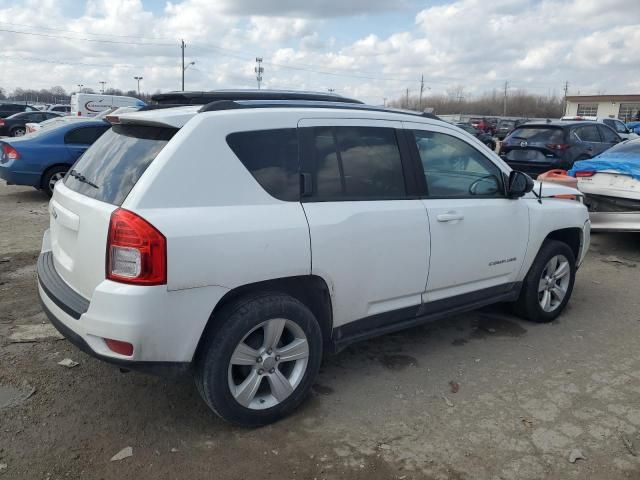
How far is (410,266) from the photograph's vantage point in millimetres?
3641

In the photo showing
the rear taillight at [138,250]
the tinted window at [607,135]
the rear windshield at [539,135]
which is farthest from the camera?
the tinted window at [607,135]

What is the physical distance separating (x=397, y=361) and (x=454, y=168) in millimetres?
1524

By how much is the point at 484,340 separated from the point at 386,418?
1.64 m

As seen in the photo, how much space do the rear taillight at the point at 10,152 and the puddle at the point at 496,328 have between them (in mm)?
8594

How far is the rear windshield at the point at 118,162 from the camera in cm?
288

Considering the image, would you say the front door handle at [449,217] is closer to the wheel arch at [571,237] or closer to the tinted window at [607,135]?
the wheel arch at [571,237]

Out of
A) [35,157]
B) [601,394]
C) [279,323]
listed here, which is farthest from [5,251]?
[601,394]

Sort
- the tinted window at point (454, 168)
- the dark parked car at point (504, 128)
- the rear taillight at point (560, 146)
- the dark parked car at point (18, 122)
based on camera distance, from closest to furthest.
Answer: the tinted window at point (454, 168) → the rear taillight at point (560, 146) → the dark parked car at point (18, 122) → the dark parked car at point (504, 128)

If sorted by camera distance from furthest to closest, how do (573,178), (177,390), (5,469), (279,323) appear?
(573,178)
(177,390)
(279,323)
(5,469)

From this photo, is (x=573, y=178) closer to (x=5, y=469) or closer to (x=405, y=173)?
(x=405, y=173)

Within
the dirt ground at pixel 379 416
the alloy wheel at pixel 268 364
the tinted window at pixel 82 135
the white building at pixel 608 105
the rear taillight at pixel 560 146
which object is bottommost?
the dirt ground at pixel 379 416

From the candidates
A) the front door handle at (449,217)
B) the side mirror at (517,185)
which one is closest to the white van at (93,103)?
the side mirror at (517,185)

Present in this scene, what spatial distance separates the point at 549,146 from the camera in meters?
11.6

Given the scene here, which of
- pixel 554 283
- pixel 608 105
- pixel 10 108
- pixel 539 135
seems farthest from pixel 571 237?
pixel 608 105
